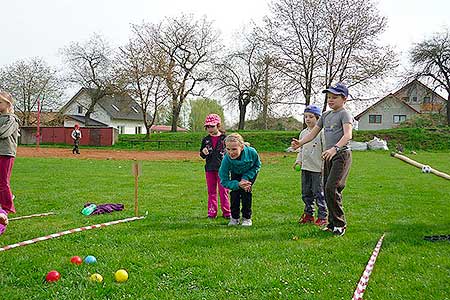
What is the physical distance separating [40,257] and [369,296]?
3.15 m

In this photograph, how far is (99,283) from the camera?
3820 millimetres

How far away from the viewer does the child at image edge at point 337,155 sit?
5.59 m

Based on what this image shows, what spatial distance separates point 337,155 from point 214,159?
2063 mm

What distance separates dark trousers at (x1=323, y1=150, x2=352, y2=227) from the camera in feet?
18.4

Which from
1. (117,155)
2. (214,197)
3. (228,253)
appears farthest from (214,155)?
(117,155)

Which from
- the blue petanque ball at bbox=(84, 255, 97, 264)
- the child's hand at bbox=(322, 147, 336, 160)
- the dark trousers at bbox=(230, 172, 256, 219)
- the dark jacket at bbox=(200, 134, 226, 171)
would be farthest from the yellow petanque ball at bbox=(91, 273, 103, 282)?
the dark jacket at bbox=(200, 134, 226, 171)

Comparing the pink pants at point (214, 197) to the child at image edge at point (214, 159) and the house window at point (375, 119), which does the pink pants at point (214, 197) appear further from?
the house window at point (375, 119)

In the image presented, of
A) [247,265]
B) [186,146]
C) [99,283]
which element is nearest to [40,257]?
[99,283]

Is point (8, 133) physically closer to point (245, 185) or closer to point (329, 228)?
point (245, 185)

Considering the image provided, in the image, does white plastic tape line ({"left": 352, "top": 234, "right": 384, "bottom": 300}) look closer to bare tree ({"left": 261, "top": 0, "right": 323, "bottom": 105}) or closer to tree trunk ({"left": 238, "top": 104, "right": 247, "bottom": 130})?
bare tree ({"left": 261, "top": 0, "right": 323, "bottom": 105})

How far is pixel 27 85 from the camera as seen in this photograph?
155ft

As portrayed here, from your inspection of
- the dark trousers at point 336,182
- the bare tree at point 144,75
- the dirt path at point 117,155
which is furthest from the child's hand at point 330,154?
the bare tree at point 144,75

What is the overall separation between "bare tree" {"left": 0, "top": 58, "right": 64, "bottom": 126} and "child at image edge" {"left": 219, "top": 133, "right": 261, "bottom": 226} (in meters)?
45.8

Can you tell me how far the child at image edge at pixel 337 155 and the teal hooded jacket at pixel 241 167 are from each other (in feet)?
3.38
